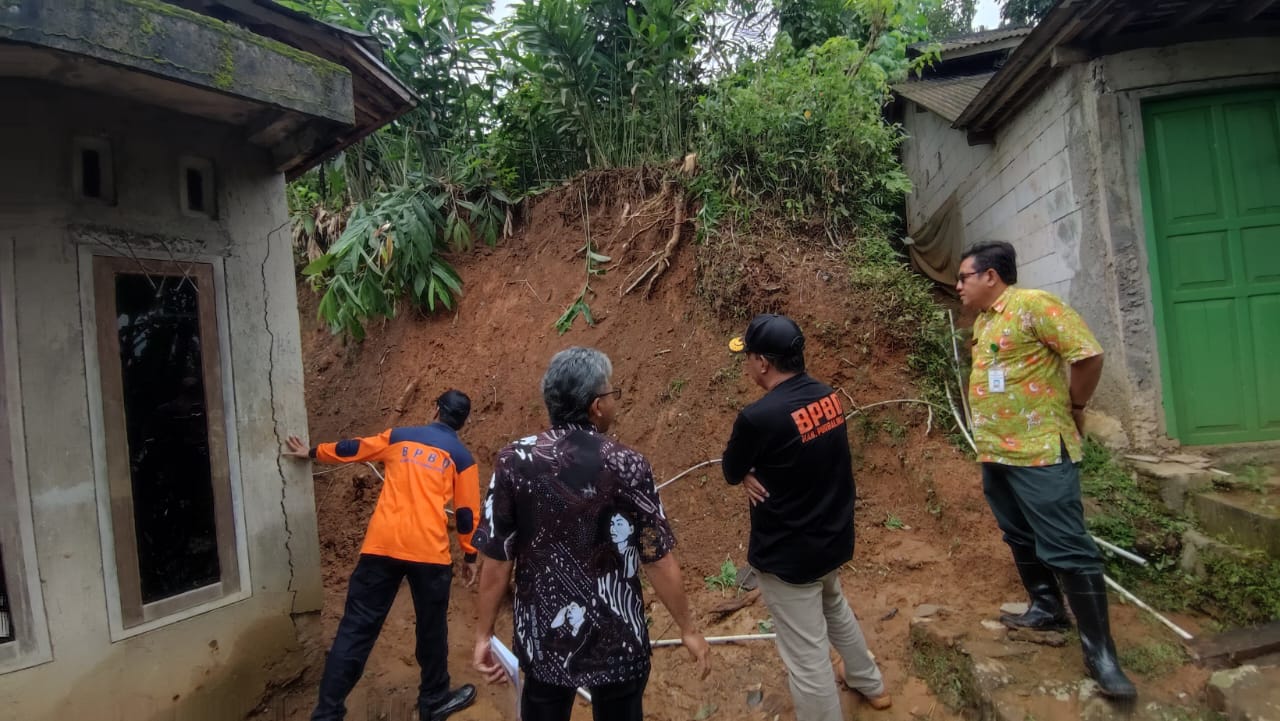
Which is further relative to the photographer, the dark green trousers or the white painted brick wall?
the white painted brick wall

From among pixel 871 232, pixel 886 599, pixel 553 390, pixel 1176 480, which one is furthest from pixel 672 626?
pixel 871 232

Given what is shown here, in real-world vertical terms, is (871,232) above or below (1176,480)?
above

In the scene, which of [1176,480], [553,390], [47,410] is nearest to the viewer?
[553,390]

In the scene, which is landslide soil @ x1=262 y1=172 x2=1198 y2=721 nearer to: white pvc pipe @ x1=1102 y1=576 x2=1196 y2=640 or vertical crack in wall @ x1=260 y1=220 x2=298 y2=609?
white pvc pipe @ x1=1102 y1=576 x2=1196 y2=640

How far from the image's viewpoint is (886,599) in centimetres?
375

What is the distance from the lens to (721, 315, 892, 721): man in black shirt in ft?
7.63

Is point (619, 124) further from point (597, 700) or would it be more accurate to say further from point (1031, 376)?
point (597, 700)

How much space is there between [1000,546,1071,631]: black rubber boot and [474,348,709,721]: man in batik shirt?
1732mm

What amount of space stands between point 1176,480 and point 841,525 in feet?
8.50

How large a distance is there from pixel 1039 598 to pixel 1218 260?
279 centimetres

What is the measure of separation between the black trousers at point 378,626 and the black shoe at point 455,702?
47 mm

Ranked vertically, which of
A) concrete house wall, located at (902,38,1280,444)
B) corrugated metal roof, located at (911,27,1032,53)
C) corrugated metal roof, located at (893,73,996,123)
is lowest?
concrete house wall, located at (902,38,1280,444)

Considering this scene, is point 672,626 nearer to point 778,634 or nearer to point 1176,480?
point 778,634

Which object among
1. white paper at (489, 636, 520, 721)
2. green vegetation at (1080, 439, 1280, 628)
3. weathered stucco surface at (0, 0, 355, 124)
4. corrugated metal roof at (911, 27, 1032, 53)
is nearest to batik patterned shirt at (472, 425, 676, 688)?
white paper at (489, 636, 520, 721)
